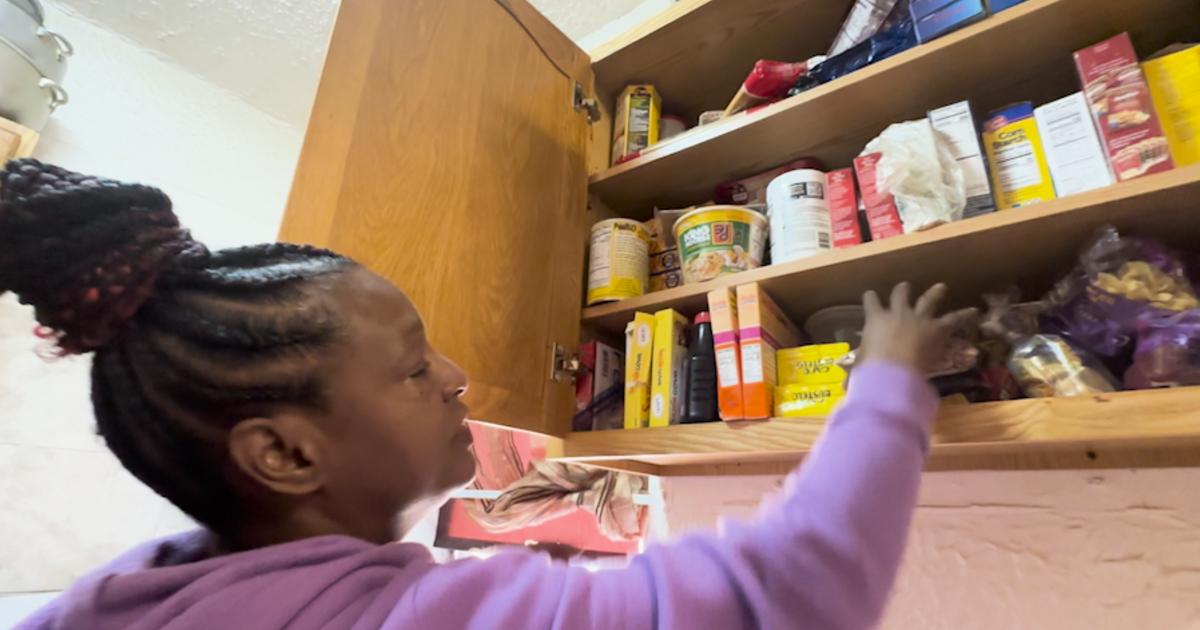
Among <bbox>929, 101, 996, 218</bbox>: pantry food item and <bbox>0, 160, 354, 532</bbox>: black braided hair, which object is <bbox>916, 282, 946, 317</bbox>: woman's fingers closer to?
<bbox>929, 101, 996, 218</bbox>: pantry food item

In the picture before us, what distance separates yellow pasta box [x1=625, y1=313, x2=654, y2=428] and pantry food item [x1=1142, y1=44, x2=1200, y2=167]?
24.2 inches

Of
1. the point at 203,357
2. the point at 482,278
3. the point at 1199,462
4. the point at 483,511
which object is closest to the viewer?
the point at 203,357

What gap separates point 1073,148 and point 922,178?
0.15m

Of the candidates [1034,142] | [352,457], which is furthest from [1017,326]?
[352,457]

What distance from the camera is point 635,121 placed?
1141mm

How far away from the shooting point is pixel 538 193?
3.08 feet

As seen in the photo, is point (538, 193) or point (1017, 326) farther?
point (538, 193)

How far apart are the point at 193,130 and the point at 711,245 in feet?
5.60

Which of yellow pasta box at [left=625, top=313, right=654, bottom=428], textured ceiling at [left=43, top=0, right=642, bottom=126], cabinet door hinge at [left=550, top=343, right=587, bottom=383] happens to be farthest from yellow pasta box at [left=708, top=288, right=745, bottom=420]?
textured ceiling at [left=43, top=0, right=642, bottom=126]

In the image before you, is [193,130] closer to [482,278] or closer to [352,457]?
[482,278]

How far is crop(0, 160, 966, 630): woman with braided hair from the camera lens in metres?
0.39

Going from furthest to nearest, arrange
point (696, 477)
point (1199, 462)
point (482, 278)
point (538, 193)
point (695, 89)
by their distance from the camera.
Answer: point (695, 89), point (696, 477), point (538, 193), point (482, 278), point (1199, 462)

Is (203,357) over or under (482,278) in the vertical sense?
under

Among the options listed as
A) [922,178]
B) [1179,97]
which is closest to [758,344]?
[922,178]
